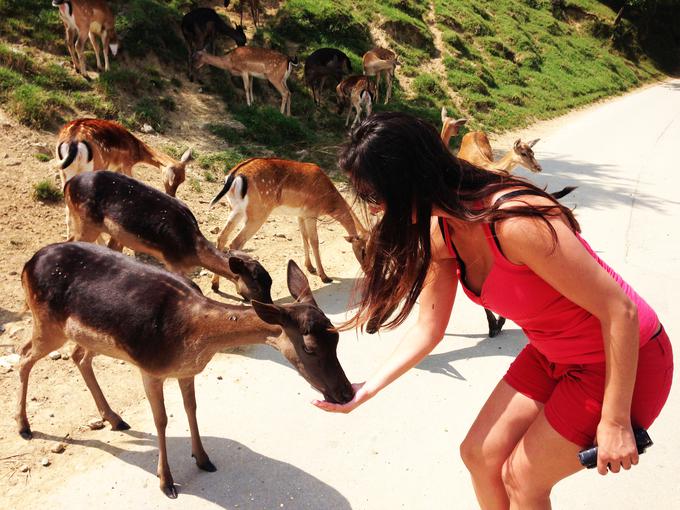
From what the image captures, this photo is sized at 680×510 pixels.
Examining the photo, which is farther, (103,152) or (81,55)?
(81,55)

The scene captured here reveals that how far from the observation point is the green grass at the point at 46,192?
268 inches

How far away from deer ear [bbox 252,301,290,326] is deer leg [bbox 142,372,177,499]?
83cm

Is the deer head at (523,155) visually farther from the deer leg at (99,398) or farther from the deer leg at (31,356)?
the deer leg at (31,356)

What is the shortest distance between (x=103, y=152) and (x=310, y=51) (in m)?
8.56

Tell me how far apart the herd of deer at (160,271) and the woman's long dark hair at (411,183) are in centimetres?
52

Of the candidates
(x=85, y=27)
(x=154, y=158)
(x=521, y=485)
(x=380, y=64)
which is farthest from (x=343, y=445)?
(x=380, y=64)

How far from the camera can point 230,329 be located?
335 cm

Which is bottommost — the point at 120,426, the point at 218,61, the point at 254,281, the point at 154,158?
the point at 218,61

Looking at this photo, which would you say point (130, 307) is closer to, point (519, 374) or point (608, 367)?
point (519, 374)

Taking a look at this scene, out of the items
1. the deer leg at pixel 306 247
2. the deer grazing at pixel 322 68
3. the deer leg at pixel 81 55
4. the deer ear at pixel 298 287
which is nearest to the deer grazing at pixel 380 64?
the deer grazing at pixel 322 68

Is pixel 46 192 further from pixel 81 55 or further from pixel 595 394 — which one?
pixel 595 394

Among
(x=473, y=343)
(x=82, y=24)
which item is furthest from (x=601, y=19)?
(x=473, y=343)

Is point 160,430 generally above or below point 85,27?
above

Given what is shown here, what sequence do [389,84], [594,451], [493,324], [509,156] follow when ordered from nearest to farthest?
[594,451] → [493,324] → [509,156] → [389,84]
